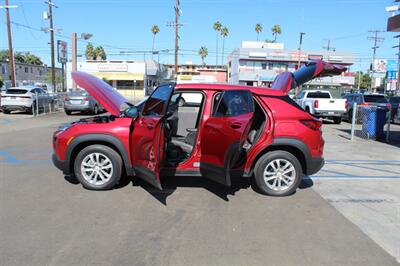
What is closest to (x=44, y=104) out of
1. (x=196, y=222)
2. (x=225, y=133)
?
(x=225, y=133)

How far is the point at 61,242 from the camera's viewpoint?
402 centimetres

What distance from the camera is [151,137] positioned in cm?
499

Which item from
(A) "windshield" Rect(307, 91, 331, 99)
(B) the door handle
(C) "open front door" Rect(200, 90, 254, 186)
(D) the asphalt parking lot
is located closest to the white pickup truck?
(A) "windshield" Rect(307, 91, 331, 99)

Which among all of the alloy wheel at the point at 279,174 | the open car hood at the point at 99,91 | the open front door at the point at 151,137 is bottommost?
the alloy wheel at the point at 279,174

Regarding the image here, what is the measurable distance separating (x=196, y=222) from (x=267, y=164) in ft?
5.40

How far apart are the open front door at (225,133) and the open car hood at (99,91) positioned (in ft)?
5.43

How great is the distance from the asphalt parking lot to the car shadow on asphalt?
0.02m

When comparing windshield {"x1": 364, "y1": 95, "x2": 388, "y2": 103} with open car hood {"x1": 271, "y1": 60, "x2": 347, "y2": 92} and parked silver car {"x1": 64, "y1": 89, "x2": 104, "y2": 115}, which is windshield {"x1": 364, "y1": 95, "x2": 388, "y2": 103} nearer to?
open car hood {"x1": 271, "y1": 60, "x2": 347, "y2": 92}

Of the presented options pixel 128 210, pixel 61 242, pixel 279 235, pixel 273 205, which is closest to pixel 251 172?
pixel 273 205

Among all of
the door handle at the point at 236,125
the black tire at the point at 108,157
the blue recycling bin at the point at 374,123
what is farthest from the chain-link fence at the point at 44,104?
the door handle at the point at 236,125

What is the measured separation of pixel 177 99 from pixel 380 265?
450 centimetres

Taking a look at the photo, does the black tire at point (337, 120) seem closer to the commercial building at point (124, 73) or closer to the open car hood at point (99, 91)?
the open car hood at point (99, 91)

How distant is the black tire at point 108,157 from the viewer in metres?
5.76

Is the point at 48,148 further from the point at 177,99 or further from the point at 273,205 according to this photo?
the point at 273,205
